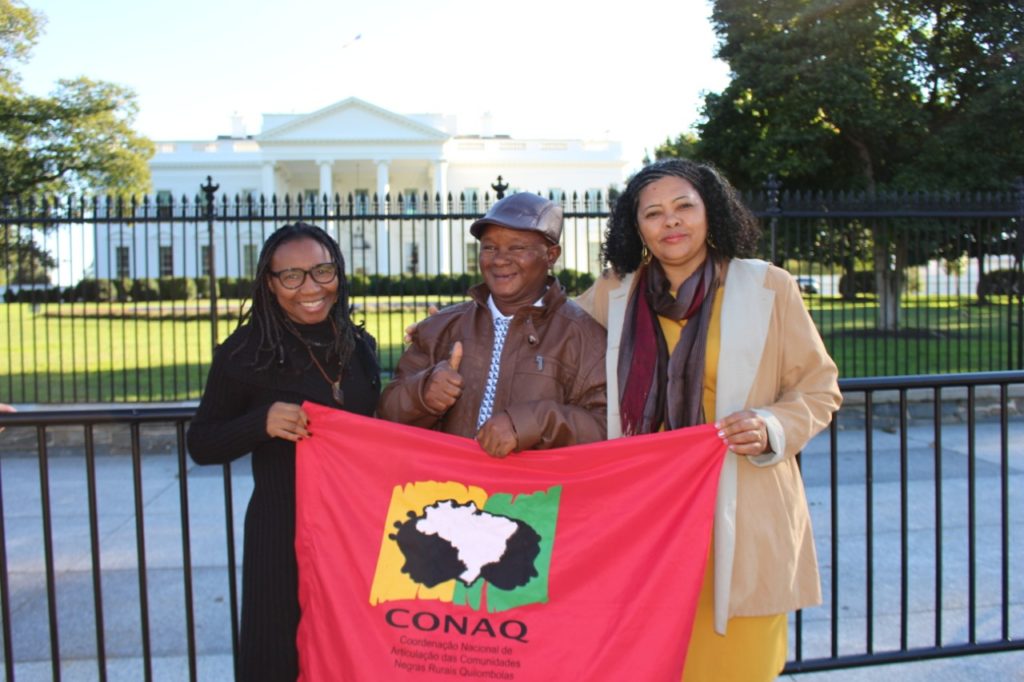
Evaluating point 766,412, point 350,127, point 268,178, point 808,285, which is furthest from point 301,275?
point 268,178

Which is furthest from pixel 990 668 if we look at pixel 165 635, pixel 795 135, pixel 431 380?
pixel 795 135

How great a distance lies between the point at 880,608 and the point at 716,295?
2.81 metres

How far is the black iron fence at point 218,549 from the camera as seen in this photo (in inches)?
123

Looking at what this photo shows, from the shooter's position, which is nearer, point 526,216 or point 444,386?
point 444,386

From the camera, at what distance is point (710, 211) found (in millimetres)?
2582

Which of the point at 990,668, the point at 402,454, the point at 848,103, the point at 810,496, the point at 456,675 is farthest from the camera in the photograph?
the point at 848,103

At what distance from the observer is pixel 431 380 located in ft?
8.16

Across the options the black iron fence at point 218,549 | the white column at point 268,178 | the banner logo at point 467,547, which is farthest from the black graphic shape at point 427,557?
the white column at point 268,178

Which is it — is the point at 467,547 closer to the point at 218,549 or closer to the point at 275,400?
the point at 275,400

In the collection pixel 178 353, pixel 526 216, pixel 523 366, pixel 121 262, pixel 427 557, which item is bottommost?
pixel 178 353

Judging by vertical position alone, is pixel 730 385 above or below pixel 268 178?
below

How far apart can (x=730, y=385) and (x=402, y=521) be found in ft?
3.35

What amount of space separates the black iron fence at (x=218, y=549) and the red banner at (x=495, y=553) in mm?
707

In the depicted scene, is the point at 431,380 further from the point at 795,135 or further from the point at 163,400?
the point at 795,135
